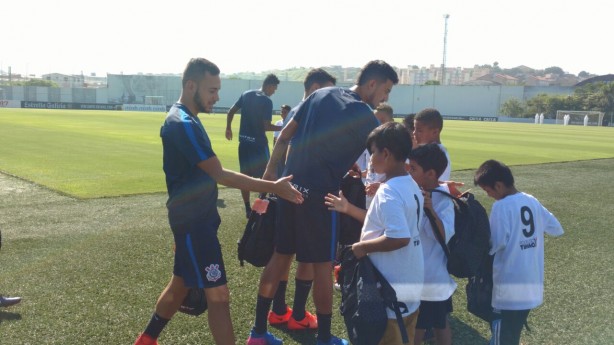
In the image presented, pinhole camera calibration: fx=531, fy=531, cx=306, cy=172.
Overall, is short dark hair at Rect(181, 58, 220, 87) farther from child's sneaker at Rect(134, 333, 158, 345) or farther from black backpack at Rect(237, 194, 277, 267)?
child's sneaker at Rect(134, 333, 158, 345)

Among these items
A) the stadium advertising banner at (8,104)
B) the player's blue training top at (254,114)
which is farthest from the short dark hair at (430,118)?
the stadium advertising banner at (8,104)

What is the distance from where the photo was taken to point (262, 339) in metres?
4.02

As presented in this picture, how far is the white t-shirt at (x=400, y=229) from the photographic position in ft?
9.65

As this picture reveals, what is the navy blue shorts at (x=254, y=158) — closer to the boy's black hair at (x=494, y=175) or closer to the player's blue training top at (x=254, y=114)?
the player's blue training top at (x=254, y=114)

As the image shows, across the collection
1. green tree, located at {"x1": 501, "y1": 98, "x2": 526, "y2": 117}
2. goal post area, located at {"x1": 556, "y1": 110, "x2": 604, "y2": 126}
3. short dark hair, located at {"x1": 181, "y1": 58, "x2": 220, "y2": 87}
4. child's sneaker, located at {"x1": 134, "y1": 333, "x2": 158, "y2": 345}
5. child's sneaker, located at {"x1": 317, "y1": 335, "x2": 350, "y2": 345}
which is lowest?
child's sneaker, located at {"x1": 317, "y1": 335, "x2": 350, "y2": 345}

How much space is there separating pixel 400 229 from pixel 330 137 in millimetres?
1221

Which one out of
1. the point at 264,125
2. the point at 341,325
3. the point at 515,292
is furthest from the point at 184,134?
the point at 264,125

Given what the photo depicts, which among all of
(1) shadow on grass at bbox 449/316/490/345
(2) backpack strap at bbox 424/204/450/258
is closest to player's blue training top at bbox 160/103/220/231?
(2) backpack strap at bbox 424/204/450/258

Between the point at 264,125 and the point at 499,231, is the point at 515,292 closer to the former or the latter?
the point at 499,231

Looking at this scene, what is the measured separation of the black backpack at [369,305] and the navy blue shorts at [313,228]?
808 millimetres

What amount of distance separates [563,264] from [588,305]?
1.39 metres

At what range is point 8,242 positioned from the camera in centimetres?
648

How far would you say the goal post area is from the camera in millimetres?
61750

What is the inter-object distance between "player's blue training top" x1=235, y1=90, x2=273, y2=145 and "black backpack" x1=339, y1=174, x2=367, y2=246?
365 centimetres
